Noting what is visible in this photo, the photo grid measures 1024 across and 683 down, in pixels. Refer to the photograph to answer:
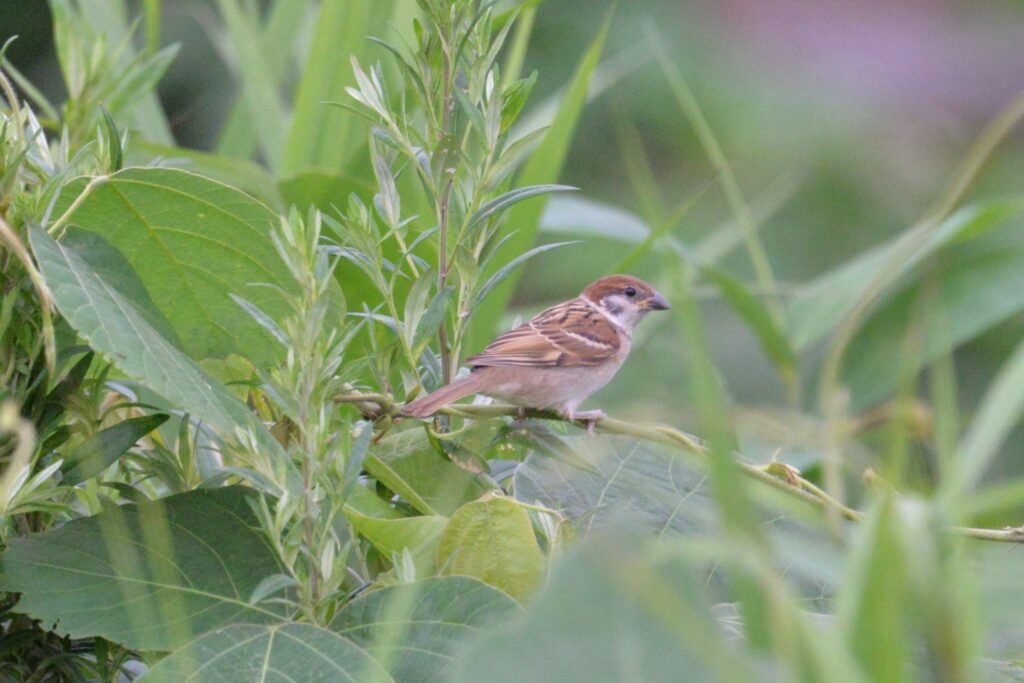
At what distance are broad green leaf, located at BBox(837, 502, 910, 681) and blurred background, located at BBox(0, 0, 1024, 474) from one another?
320 cm

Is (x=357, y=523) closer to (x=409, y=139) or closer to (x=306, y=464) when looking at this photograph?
(x=306, y=464)

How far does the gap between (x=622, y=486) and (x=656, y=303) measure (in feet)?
5.01

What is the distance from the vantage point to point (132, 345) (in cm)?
110

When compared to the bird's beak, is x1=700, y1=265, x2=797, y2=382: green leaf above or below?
above

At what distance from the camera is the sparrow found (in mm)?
2223

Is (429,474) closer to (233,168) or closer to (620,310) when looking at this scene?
(233,168)

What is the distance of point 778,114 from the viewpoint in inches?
202

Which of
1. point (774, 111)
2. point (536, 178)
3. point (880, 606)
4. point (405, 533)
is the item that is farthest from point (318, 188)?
point (774, 111)

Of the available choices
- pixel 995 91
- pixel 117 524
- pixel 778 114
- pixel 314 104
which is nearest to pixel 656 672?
pixel 117 524

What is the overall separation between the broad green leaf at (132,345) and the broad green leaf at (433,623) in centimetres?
17

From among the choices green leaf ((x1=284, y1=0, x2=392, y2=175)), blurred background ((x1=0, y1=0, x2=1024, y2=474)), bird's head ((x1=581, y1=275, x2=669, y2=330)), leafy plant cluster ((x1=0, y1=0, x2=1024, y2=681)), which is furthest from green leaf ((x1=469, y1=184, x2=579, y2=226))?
blurred background ((x1=0, y1=0, x2=1024, y2=474))

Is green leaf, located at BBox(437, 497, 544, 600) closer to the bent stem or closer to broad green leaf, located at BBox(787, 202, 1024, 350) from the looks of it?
the bent stem

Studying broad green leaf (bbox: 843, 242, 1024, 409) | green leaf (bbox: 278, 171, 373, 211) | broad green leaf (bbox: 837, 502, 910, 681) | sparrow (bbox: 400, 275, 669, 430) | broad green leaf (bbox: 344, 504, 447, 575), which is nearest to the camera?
broad green leaf (bbox: 837, 502, 910, 681)

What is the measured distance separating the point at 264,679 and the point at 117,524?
0.24 meters
